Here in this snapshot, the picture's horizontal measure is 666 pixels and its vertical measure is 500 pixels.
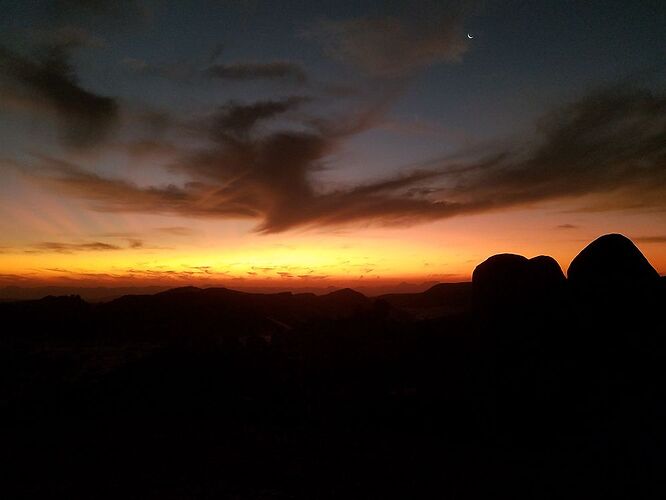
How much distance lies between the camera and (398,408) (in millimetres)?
18375

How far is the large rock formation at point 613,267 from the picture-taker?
17266mm

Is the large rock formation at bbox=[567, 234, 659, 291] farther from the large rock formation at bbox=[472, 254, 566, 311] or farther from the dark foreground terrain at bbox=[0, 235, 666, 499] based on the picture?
the large rock formation at bbox=[472, 254, 566, 311]

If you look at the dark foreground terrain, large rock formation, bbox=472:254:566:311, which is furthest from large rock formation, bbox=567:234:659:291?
large rock formation, bbox=472:254:566:311

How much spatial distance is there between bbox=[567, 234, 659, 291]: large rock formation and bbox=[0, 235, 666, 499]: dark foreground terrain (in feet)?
0.21

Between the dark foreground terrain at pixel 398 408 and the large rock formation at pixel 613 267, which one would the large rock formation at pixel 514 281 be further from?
the large rock formation at pixel 613 267

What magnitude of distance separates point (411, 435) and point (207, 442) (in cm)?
855

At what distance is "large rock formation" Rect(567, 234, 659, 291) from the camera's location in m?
17.3

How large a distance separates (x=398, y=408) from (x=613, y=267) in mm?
11966

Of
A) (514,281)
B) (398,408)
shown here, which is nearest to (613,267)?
(514,281)

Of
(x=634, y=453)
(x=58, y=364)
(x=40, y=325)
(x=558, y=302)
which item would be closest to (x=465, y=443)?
(x=634, y=453)

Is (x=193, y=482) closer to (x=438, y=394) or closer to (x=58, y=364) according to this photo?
(x=438, y=394)

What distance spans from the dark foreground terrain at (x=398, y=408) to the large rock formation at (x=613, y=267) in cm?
7

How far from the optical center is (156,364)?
26.7 meters

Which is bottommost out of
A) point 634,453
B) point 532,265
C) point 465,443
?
point 465,443
